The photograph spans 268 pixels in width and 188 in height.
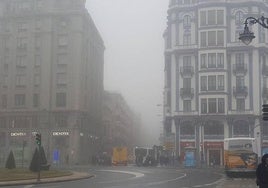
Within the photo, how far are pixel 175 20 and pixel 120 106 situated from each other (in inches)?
2386

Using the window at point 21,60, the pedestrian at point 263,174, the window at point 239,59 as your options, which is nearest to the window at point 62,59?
the window at point 21,60

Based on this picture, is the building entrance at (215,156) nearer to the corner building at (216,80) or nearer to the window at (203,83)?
the corner building at (216,80)

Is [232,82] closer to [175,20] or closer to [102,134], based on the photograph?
[175,20]

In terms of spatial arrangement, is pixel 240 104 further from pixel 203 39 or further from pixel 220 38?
pixel 203 39

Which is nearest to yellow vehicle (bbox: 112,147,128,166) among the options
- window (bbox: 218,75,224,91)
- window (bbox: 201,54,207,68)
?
window (bbox: 218,75,224,91)

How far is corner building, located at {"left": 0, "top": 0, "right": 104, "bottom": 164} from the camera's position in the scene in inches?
3568

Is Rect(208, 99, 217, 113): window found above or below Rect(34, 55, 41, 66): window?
below

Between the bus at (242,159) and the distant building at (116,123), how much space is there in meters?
72.2

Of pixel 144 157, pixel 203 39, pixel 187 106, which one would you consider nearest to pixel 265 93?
pixel 187 106

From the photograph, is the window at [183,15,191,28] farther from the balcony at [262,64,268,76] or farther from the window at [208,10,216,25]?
the balcony at [262,64,268,76]

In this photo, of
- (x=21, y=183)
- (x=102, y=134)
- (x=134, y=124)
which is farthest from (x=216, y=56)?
(x=134, y=124)

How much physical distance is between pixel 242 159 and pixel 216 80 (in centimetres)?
4415

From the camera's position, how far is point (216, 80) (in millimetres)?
87438

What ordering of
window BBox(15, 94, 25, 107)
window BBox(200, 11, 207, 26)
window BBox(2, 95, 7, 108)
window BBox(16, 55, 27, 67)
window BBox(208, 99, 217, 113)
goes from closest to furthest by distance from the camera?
window BBox(208, 99, 217, 113), window BBox(200, 11, 207, 26), window BBox(15, 94, 25, 107), window BBox(2, 95, 7, 108), window BBox(16, 55, 27, 67)
